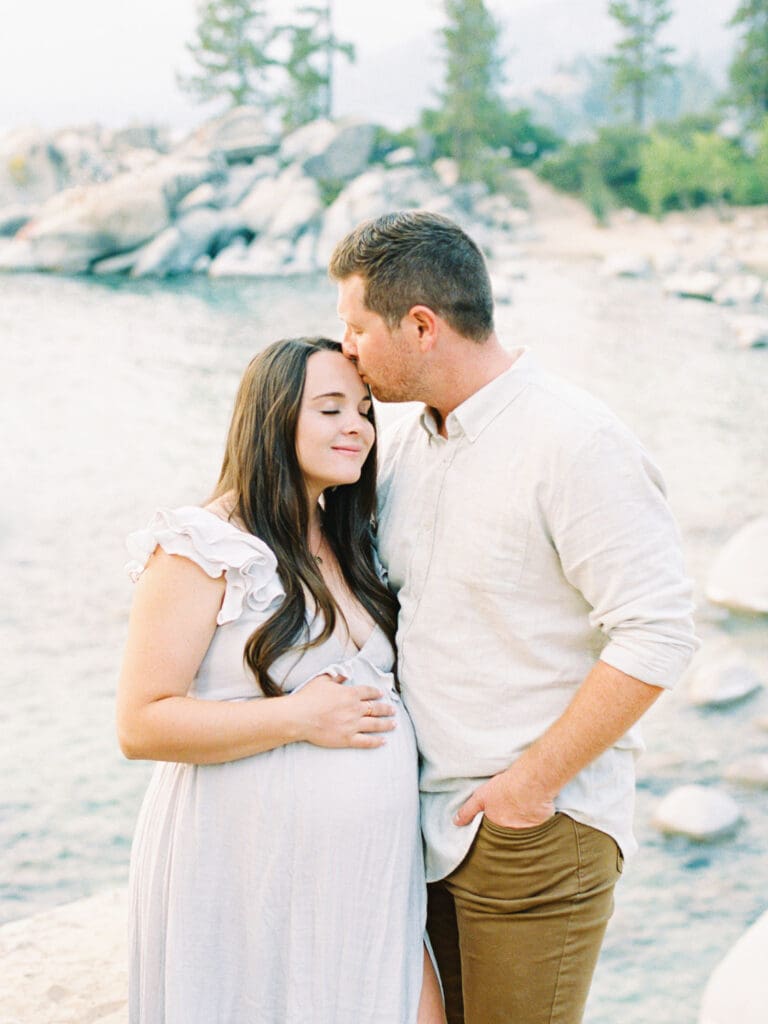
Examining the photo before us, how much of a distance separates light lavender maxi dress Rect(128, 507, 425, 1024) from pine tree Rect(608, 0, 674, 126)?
3178 cm

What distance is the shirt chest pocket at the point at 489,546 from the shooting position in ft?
5.42

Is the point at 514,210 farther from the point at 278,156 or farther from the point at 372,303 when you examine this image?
the point at 372,303

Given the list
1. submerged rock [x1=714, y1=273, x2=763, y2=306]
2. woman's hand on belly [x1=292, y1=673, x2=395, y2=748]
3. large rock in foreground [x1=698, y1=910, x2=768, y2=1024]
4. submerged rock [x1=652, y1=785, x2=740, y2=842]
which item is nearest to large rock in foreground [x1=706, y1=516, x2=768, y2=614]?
submerged rock [x1=652, y1=785, x2=740, y2=842]

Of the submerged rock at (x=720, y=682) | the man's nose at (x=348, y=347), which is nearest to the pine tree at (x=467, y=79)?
the submerged rock at (x=720, y=682)

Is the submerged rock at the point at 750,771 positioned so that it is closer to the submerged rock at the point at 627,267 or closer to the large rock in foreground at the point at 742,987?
the large rock in foreground at the point at 742,987

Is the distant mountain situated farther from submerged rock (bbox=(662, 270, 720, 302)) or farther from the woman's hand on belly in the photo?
the woman's hand on belly

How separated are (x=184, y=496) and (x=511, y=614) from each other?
24.2 ft

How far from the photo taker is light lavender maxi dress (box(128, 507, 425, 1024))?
1.67m

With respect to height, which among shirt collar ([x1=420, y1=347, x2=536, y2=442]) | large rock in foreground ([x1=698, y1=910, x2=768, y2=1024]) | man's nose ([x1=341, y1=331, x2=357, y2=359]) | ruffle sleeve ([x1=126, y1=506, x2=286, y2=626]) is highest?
man's nose ([x1=341, y1=331, x2=357, y2=359])

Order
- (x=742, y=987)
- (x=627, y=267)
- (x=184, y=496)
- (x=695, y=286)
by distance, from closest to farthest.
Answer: (x=742, y=987), (x=184, y=496), (x=695, y=286), (x=627, y=267)

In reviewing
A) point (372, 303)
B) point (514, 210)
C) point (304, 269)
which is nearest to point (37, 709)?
point (372, 303)

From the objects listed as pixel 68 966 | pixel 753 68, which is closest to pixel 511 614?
pixel 68 966

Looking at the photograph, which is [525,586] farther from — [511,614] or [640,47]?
[640,47]

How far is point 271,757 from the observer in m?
1.69
